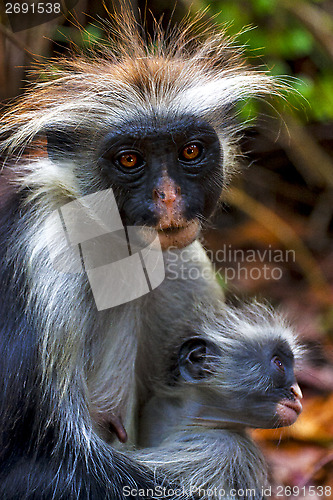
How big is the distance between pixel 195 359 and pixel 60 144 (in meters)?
1.56

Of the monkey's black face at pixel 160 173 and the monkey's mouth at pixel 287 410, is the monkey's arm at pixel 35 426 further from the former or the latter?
the monkey's mouth at pixel 287 410

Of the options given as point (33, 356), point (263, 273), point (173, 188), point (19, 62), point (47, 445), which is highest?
point (19, 62)

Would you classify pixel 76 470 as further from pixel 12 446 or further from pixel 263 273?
pixel 263 273

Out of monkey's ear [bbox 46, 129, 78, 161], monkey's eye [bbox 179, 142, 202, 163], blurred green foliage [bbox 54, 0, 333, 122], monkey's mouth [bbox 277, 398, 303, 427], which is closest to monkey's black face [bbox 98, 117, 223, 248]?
monkey's eye [bbox 179, 142, 202, 163]

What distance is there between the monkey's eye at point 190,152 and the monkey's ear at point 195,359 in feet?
3.98

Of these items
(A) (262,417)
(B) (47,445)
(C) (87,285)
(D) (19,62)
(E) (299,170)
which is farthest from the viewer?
(E) (299,170)

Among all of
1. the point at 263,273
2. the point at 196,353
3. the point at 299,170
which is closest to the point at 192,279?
the point at 196,353

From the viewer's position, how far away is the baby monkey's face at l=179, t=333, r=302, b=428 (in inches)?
152

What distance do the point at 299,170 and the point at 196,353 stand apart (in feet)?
15.3

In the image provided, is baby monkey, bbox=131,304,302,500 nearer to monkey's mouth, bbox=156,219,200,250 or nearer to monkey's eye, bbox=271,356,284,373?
monkey's eye, bbox=271,356,284,373

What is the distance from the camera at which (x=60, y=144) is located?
3586mm

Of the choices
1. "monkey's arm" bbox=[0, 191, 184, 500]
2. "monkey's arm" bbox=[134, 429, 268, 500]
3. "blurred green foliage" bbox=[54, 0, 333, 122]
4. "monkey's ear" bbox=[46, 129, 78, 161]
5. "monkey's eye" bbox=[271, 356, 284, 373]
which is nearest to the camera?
"monkey's arm" bbox=[0, 191, 184, 500]

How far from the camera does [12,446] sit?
331cm

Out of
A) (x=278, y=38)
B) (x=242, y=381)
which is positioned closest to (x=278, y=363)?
(x=242, y=381)
